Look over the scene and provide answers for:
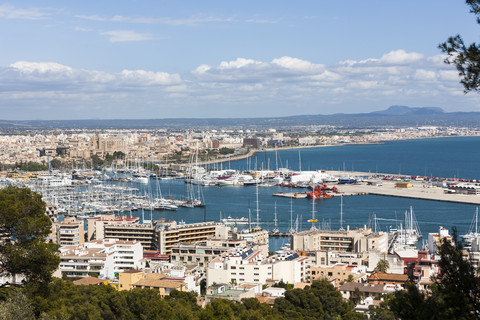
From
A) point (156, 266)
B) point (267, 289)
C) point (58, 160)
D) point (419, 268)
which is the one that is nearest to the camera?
point (267, 289)

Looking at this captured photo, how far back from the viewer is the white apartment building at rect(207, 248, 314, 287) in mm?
9828

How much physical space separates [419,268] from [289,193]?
1736 cm

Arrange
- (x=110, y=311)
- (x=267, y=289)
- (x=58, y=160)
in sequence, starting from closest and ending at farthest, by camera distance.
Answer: (x=110, y=311), (x=267, y=289), (x=58, y=160)

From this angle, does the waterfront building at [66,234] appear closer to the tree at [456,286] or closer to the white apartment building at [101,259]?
the white apartment building at [101,259]

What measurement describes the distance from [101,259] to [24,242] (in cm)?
727

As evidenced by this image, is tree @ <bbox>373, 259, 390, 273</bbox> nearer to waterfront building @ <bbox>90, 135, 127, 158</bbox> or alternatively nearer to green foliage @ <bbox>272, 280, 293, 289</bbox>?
green foliage @ <bbox>272, 280, 293, 289</bbox>

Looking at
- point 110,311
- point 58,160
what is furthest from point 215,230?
point 58,160

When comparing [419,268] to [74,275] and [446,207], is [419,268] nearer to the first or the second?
[74,275]

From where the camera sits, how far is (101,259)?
11.3 meters

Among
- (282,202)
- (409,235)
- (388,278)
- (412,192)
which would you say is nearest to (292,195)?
(282,202)

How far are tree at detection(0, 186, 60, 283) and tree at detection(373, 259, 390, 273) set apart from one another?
7.14 m

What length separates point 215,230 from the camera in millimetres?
13734

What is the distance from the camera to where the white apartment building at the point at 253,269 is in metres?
9.83

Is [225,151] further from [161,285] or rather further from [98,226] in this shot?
[161,285]
